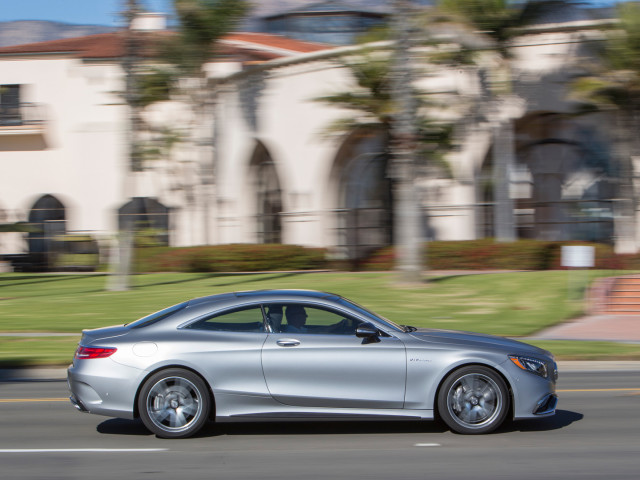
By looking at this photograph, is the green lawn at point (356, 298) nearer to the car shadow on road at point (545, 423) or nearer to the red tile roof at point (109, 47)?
the car shadow on road at point (545, 423)

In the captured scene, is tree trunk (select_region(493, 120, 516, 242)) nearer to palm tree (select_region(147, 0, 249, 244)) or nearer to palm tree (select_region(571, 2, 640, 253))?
palm tree (select_region(571, 2, 640, 253))

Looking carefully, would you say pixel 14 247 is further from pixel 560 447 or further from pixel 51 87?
pixel 560 447

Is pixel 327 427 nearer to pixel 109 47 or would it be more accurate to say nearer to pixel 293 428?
pixel 293 428

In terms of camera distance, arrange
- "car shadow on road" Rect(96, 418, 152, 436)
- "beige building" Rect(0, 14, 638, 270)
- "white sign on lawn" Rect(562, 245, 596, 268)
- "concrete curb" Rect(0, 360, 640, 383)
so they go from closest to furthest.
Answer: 1. "car shadow on road" Rect(96, 418, 152, 436)
2. "concrete curb" Rect(0, 360, 640, 383)
3. "white sign on lawn" Rect(562, 245, 596, 268)
4. "beige building" Rect(0, 14, 638, 270)

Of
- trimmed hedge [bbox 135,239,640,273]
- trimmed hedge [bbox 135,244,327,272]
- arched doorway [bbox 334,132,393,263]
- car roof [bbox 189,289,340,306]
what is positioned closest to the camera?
car roof [bbox 189,289,340,306]

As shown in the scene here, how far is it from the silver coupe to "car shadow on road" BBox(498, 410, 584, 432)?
0.41 metres

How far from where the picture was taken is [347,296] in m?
20.7

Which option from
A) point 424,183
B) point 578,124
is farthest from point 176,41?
point 578,124

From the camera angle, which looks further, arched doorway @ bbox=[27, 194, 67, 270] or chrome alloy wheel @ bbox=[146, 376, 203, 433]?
arched doorway @ bbox=[27, 194, 67, 270]

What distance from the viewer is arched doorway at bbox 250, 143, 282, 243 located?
3581 cm

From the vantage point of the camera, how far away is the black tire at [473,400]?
7348mm

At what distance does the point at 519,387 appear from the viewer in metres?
7.35

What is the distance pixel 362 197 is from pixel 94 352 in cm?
2722

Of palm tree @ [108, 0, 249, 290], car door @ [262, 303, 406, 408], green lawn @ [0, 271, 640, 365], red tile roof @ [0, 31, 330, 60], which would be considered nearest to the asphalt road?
car door @ [262, 303, 406, 408]
